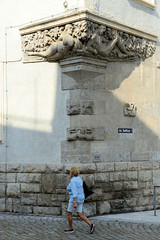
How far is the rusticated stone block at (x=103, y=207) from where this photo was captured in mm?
12039

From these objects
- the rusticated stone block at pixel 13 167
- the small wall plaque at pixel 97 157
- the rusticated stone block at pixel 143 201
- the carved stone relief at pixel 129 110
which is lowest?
the rusticated stone block at pixel 143 201

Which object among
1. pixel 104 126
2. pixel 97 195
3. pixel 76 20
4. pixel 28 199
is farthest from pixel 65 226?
pixel 76 20

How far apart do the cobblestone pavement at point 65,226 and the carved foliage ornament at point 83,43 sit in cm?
411

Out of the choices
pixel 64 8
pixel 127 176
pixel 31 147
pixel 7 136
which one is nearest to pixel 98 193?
pixel 127 176

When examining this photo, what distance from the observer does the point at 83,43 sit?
457 inches

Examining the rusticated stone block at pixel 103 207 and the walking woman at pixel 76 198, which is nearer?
the walking woman at pixel 76 198

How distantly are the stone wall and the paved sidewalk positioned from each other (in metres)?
0.34

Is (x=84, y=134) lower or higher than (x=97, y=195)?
higher

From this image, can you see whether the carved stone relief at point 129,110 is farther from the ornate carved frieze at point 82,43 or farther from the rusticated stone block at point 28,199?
the rusticated stone block at point 28,199

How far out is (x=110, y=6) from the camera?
12.3 metres

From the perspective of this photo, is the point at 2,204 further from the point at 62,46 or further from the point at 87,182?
the point at 62,46

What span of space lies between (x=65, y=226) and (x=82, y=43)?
437 cm

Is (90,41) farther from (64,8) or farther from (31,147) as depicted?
(31,147)

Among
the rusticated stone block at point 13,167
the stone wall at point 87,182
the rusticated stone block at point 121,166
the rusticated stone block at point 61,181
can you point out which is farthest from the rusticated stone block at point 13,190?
the rusticated stone block at point 121,166
